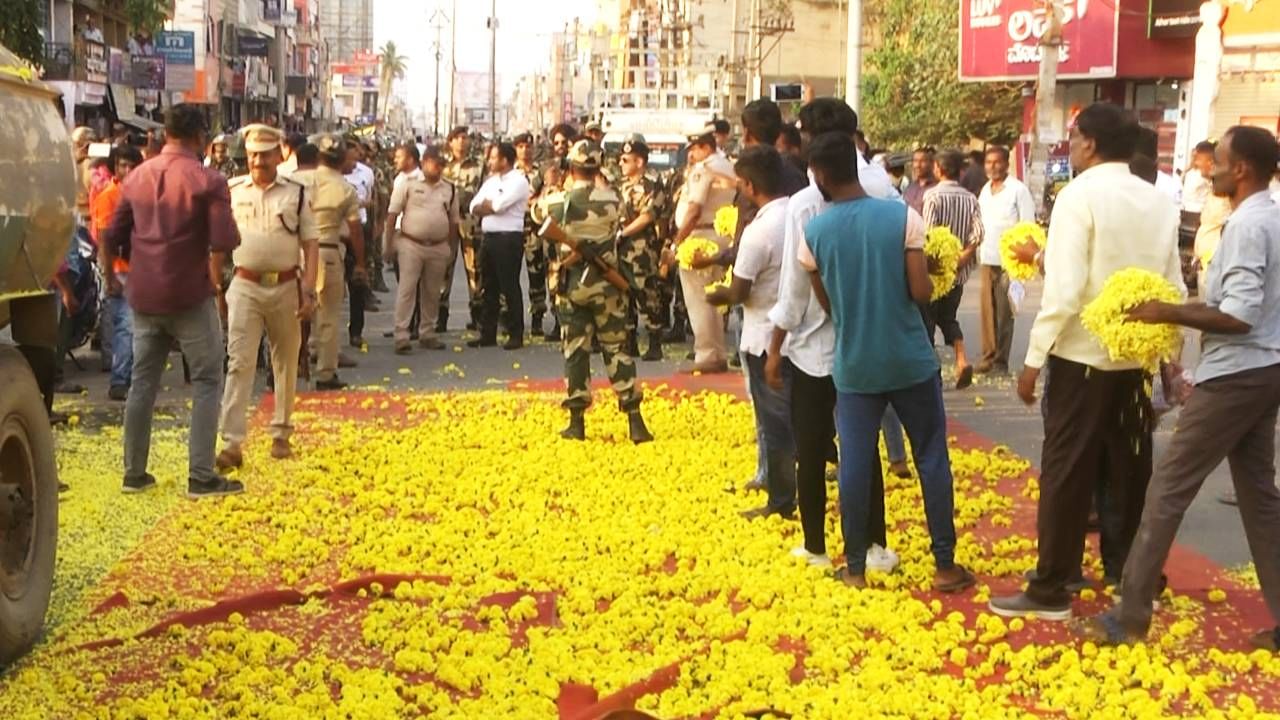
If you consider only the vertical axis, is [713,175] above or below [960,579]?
above

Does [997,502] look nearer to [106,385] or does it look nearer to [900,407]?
[900,407]

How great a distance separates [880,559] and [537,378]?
711cm

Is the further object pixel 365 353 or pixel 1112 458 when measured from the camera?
pixel 365 353

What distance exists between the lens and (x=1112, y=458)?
7.21 meters

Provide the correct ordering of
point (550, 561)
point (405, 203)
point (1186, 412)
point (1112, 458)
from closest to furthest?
1. point (1186, 412)
2. point (1112, 458)
3. point (550, 561)
4. point (405, 203)

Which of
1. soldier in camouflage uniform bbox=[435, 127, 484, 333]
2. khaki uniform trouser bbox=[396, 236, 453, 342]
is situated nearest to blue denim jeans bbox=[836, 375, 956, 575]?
khaki uniform trouser bbox=[396, 236, 453, 342]

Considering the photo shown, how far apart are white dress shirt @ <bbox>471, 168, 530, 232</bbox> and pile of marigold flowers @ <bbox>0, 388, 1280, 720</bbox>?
6510mm

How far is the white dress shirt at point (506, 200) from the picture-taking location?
16656 mm

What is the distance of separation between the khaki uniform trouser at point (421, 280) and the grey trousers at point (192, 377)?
256 inches

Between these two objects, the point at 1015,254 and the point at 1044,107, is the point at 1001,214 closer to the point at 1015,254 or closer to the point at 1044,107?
the point at 1015,254

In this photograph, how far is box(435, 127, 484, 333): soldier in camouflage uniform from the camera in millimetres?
17656

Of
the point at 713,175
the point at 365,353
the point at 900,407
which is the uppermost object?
the point at 713,175

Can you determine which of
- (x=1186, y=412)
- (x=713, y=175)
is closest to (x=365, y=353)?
(x=713, y=175)

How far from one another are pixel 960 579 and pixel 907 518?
61.6 inches
